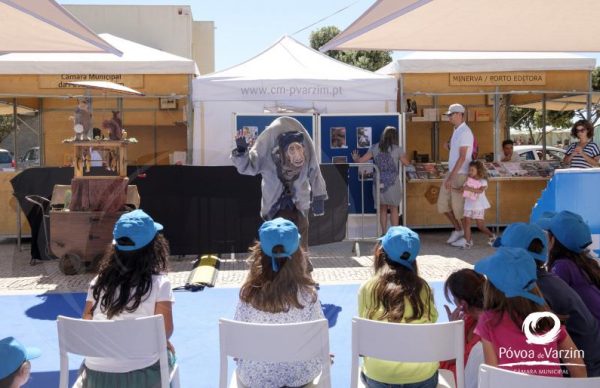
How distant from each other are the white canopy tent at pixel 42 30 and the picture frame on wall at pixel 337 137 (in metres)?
5.37

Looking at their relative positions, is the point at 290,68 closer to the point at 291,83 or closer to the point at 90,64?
the point at 291,83

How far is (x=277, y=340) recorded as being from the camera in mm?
2631

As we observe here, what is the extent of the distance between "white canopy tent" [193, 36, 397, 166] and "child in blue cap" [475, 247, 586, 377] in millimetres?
8027

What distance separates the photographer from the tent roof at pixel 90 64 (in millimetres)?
10297

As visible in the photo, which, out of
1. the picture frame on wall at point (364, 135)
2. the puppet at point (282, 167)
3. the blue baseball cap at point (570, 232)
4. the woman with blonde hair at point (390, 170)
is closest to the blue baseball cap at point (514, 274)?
the blue baseball cap at point (570, 232)

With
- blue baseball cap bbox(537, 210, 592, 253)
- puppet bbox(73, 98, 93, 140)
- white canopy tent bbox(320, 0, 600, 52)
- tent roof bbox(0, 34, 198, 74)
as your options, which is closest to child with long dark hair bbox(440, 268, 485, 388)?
blue baseball cap bbox(537, 210, 592, 253)

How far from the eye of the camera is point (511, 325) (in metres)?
2.64

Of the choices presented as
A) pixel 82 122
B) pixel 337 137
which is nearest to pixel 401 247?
pixel 82 122

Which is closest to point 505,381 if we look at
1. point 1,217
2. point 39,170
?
point 39,170

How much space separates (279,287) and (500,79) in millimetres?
9659

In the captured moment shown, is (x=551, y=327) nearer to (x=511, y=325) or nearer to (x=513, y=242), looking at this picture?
(x=511, y=325)

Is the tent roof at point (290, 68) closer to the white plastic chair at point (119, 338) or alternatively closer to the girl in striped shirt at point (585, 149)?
the girl in striped shirt at point (585, 149)

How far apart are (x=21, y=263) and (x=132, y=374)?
21.3 feet

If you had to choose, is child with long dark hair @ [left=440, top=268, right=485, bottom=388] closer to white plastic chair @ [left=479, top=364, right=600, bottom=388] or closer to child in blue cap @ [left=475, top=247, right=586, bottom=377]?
child in blue cap @ [left=475, top=247, right=586, bottom=377]
